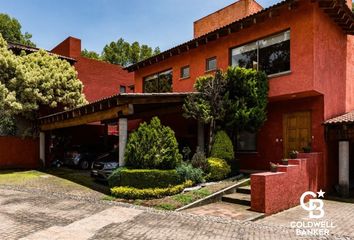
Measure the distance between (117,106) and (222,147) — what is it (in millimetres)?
4444

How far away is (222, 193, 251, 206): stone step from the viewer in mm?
11125

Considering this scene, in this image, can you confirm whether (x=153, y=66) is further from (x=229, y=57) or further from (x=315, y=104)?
(x=315, y=104)

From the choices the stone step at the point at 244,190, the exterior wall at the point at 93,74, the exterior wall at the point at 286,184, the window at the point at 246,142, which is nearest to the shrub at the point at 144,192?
the stone step at the point at 244,190

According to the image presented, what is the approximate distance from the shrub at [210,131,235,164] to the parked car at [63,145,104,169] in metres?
9.96

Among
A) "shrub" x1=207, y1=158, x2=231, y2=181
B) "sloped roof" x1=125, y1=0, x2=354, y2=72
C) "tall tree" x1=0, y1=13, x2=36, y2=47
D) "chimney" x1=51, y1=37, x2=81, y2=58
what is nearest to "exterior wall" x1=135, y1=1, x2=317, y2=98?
"sloped roof" x1=125, y1=0, x2=354, y2=72

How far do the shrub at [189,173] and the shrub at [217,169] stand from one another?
0.49 m

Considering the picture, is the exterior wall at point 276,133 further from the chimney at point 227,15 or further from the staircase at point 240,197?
the chimney at point 227,15

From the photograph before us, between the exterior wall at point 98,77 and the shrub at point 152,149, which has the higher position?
the exterior wall at point 98,77

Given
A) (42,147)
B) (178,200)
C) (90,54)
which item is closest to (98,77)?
(42,147)

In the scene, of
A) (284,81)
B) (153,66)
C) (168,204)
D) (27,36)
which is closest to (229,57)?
(284,81)

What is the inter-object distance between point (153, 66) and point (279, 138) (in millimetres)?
9602

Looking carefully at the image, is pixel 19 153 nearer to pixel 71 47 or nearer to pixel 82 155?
pixel 82 155

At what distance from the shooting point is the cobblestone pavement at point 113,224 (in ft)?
26.2

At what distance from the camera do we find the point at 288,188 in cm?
1111
